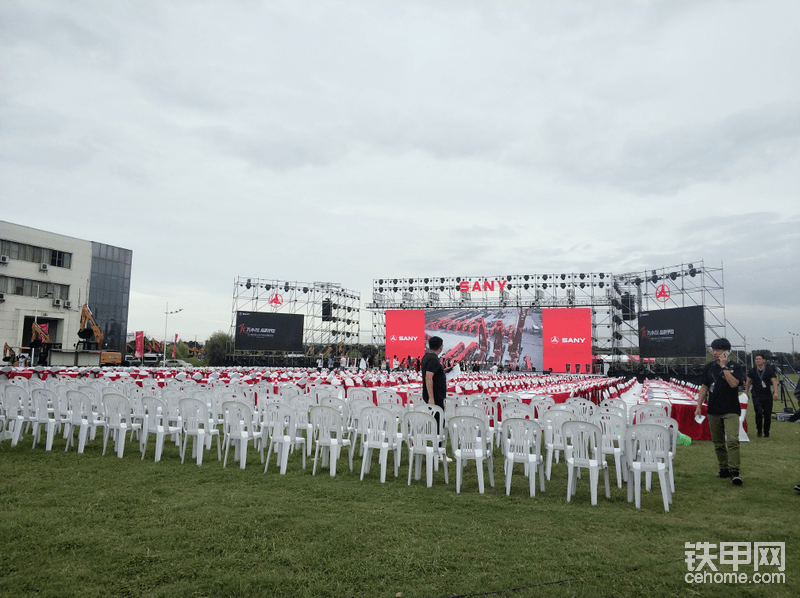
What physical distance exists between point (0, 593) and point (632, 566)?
360cm

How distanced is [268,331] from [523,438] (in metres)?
32.1

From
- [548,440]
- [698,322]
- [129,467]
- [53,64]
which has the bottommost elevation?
[129,467]

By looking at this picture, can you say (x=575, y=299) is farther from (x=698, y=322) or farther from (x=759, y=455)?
(x=759, y=455)

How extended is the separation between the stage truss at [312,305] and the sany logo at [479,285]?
10.5 m

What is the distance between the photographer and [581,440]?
15.5 feet

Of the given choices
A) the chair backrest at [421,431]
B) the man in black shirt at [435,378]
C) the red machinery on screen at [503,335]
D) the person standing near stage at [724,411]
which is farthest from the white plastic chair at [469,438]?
the red machinery on screen at [503,335]

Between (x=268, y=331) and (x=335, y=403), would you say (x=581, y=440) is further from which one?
(x=268, y=331)

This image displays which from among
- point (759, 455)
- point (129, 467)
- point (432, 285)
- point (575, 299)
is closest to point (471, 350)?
point (432, 285)

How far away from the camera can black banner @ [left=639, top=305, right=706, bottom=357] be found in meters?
24.6

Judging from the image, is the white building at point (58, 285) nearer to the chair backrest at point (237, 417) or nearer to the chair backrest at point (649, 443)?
the chair backrest at point (237, 417)

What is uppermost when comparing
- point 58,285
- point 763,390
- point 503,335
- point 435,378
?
point 58,285

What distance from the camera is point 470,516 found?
158 inches

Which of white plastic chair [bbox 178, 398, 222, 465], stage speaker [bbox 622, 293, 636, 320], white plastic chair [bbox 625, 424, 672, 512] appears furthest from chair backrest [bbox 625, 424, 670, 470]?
stage speaker [bbox 622, 293, 636, 320]

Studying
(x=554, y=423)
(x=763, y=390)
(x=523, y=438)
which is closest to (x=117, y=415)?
(x=523, y=438)
